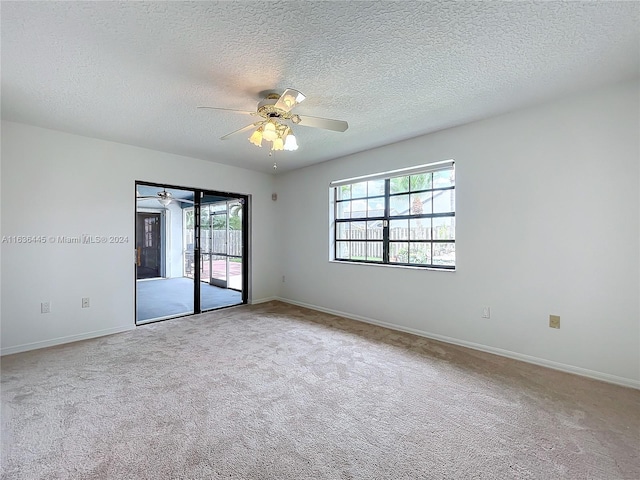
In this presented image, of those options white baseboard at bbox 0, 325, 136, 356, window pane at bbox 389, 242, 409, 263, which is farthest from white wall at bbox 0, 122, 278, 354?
window pane at bbox 389, 242, 409, 263

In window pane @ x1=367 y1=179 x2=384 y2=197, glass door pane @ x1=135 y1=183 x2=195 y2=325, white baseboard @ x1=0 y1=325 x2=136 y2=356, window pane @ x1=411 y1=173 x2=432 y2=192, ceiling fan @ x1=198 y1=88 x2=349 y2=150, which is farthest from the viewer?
glass door pane @ x1=135 y1=183 x2=195 y2=325

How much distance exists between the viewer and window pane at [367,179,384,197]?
161 inches

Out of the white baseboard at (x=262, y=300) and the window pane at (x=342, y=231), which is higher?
the window pane at (x=342, y=231)

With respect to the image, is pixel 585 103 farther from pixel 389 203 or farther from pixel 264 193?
pixel 264 193

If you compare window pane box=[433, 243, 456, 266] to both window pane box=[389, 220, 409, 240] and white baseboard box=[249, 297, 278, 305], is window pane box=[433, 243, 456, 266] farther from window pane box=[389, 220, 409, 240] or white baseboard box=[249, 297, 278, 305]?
white baseboard box=[249, 297, 278, 305]

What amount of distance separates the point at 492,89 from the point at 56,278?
488 cm

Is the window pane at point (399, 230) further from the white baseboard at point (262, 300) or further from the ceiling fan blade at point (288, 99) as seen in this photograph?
the white baseboard at point (262, 300)

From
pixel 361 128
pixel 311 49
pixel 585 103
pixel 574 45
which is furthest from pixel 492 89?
pixel 311 49

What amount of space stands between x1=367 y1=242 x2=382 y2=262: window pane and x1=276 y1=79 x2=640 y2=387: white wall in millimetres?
378

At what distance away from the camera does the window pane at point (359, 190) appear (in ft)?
14.2

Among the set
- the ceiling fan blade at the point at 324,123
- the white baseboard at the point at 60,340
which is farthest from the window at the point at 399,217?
the white baseboard at the point at 60,340

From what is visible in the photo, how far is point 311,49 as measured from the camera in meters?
1.88

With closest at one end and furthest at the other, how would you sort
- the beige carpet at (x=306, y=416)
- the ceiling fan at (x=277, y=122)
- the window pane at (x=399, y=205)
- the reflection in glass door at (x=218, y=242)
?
the beige carpet at (x=306, y=416), the ceiling fan at (x=277, y=122), the window pane at (x=399, y=205), the reflection in glass door at (x=218, y=242)

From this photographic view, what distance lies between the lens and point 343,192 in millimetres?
4625
